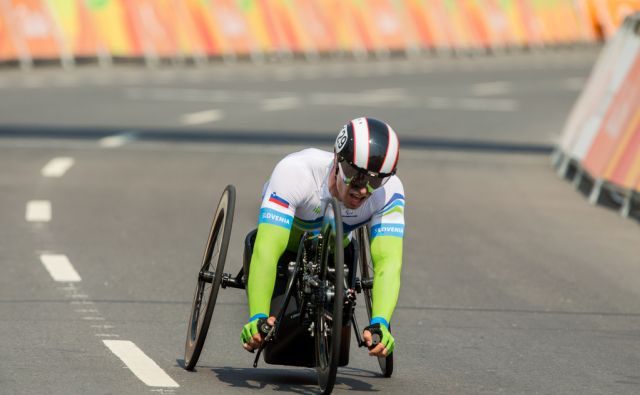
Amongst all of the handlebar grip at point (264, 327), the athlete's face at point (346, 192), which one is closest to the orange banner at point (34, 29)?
the athlete's face at point (346, 192)

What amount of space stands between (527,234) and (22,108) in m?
12.6

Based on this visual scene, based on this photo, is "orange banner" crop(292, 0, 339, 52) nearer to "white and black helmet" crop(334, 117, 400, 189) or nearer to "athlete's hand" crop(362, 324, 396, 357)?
"white and black helmet" crop(334, 117, 400, 189)

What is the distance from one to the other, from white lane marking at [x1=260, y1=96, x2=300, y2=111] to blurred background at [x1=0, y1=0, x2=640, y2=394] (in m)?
0.12

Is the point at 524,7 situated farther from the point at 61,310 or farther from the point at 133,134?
the point at 61,310

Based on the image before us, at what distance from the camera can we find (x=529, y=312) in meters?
10.4

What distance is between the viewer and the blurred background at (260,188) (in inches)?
334

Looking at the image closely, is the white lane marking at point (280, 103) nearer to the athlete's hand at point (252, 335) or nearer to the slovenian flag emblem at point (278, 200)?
the slovenian flag emblem at point (278, 200)

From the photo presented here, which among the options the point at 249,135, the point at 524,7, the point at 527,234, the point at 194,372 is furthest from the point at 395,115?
the point at 524,7

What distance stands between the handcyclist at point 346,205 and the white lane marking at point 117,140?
1286cm

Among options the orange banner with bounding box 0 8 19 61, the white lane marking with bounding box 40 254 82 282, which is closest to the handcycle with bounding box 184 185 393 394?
the white lane marking with bounding box 40 254 82 282

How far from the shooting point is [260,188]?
663 inches

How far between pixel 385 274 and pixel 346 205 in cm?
36

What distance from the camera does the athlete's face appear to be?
7.41 m

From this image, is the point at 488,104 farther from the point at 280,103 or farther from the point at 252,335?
the point at 252,335
